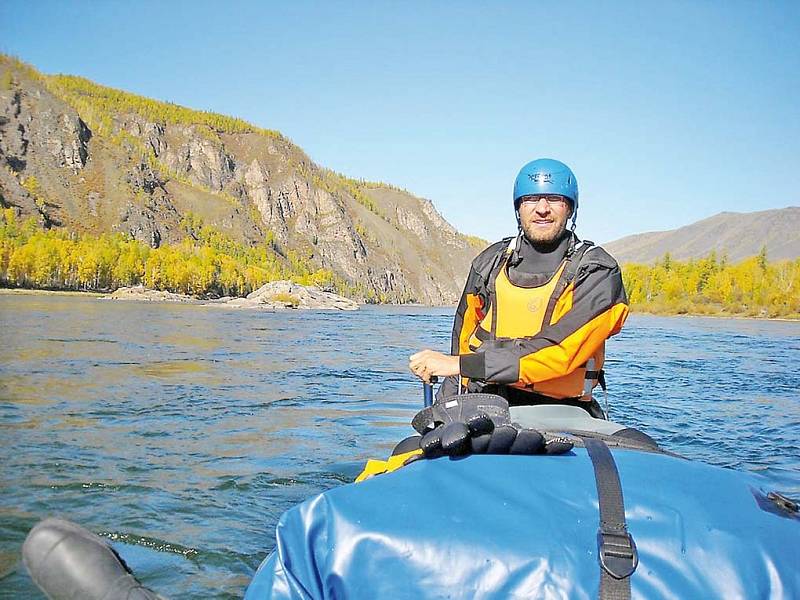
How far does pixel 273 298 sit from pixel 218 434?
7816 cm

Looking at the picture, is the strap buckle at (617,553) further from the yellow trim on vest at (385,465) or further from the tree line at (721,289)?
the tree line at (721,289)

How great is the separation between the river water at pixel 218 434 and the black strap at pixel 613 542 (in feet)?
8.39

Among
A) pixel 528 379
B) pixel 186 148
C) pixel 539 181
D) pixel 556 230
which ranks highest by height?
pixel 186 148

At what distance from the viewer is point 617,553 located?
6.71ft

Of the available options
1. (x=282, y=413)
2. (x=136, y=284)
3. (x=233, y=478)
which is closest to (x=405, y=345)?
(x=282, y=413)

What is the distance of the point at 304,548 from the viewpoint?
7.13 ft

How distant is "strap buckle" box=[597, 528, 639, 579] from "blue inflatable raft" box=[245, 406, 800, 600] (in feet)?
0.05

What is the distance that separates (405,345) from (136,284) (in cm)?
8254

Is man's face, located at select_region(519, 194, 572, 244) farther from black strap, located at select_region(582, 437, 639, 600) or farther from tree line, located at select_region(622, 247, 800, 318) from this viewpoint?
tree line, located at select_region(622, 247, 800, 318)

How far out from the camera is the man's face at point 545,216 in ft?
12.7

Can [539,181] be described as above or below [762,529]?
above

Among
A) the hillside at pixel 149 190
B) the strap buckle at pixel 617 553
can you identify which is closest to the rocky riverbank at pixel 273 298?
the hillside at pixel 149 190

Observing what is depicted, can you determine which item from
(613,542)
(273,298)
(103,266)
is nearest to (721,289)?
(273,298)

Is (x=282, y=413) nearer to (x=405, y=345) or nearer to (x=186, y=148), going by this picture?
(x=405, y=345)
